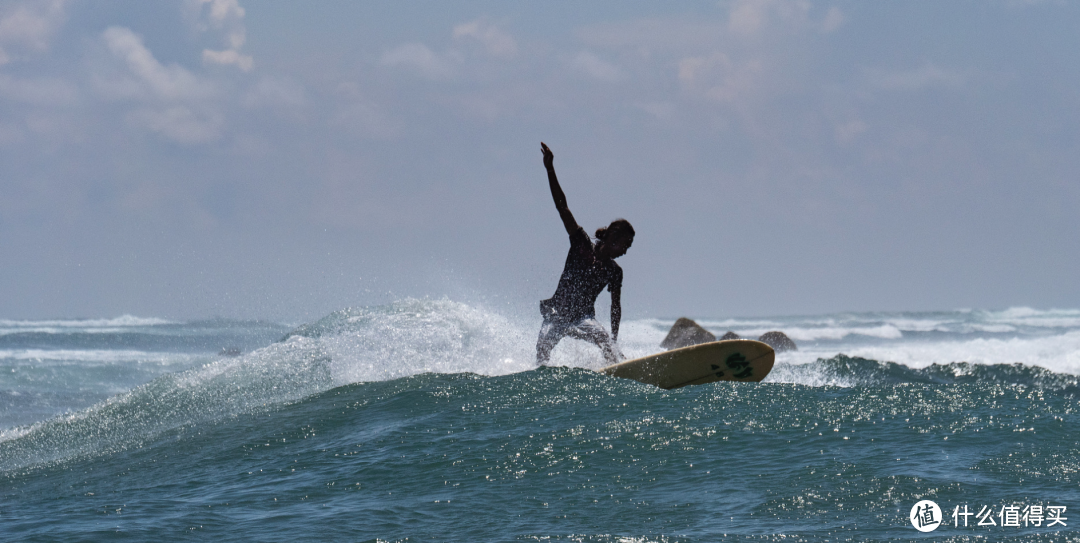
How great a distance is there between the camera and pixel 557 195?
25.6 ft

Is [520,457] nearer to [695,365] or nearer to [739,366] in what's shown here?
[695,365]

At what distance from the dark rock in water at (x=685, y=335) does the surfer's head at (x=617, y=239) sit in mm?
13011

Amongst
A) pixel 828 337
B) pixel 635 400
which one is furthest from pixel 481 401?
pixel 828 337

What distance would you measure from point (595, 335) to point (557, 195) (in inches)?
57.2

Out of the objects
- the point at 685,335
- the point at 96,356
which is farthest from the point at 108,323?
the point at 685,335

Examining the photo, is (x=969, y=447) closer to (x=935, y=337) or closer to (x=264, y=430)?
(x=264, y=430)

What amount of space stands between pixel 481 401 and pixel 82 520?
3.04 m

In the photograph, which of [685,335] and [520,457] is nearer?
[520,457]

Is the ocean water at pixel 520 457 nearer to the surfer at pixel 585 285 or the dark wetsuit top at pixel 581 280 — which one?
the surfer at pixel 585 285

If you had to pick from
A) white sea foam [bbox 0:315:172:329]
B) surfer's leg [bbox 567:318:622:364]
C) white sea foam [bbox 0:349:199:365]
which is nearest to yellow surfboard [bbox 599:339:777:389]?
surfer's leg [bbox 567:318:622:364]

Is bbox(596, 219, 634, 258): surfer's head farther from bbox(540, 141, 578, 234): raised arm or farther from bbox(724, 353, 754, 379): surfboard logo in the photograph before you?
bbox(724, 353, 754, 379): surfboard logo

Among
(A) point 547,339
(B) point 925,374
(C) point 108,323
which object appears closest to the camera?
(A) point 547,339

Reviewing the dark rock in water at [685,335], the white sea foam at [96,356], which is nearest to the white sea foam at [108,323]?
the white sea foam at [96,356]

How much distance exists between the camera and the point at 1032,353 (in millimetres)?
17359
